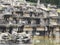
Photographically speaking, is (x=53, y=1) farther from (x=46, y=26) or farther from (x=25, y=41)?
(x=25, y=41)

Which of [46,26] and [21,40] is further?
[46,26]

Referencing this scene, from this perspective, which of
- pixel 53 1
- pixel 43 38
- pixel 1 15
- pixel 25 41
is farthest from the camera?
pixel 53 1

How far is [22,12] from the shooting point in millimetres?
27844

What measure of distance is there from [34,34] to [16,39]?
831cm

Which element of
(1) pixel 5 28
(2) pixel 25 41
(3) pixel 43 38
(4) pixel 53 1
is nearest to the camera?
(2) pixel 25 41

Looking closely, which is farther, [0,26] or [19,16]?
[19,16]

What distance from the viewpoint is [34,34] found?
81.4ft

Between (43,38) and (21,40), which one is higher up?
(21,40)

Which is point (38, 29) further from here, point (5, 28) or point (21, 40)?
point (21, 40)

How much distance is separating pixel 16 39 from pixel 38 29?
846cm

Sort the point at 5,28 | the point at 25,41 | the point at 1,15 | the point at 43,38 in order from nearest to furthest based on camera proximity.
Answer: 1. the point at 25,41
2. the point at 5,28
3. the point at 43,38
4. the point at 1,15

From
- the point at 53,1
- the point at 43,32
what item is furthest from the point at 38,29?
the point at 53,1

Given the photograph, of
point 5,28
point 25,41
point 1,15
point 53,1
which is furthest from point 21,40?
point 53,1

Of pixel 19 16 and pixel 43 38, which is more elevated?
pixel 19 16
